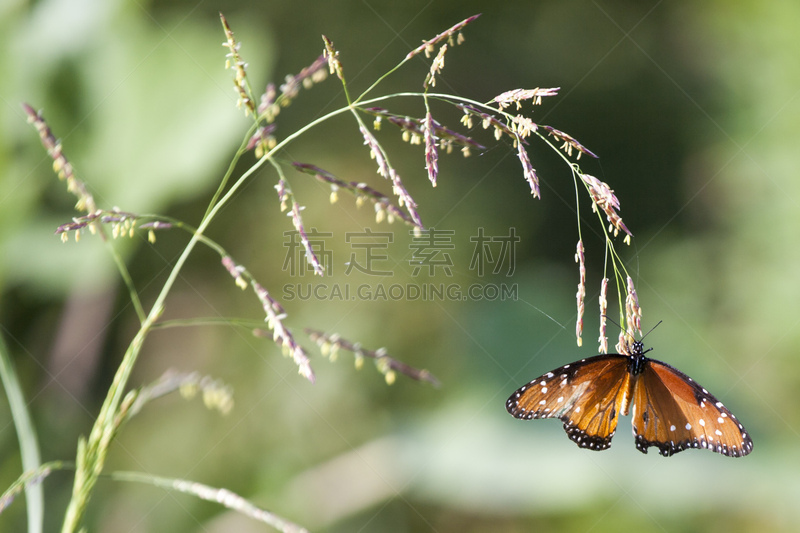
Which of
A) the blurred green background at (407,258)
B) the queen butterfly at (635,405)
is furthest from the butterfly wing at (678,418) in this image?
the blurred green background at (407,258)

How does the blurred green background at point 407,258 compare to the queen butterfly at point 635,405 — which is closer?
the queen butterfly at point 635,405

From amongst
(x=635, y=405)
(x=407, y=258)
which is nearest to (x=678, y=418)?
(x=635, y=405)

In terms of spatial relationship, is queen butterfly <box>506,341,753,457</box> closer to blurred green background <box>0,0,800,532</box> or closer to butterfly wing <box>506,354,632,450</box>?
butterfly wing <box>506,354,632,450</box>

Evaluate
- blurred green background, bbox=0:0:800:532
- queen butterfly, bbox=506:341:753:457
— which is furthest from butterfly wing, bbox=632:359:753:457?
blurred green background, bbox=0:0:800:532

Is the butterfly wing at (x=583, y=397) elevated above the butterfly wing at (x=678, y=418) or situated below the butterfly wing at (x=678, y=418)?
above

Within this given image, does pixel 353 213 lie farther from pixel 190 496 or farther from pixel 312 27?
pixel 190 496

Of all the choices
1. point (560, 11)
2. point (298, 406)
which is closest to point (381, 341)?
Answer: point (298, 406)

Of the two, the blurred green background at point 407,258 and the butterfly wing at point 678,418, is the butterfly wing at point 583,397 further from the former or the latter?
the blurred green background at point 407,258
